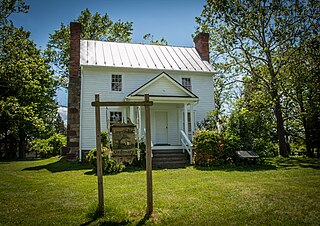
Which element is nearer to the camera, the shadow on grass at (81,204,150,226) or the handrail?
the shadow on grass at (81,204,150,226)

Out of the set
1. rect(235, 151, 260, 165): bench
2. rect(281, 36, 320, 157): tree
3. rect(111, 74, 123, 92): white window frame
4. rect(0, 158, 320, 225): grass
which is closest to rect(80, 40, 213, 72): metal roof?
rect(111, 74, 123, 92): white window frame

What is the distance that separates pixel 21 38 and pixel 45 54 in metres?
9.08

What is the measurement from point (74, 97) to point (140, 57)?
5567 mm

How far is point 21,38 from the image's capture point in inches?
813

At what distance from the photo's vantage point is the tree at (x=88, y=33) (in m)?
28.7

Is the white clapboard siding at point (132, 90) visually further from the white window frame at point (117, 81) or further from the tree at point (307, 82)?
the tree at point (307, 82)

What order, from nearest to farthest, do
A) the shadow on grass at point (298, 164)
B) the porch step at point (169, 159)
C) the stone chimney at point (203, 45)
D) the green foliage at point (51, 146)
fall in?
the shadow on grass at point (298, 164)
the porch step at point (169, 159)
the stone chimney at point (203, 45)
the green foliage at point (51, 146)

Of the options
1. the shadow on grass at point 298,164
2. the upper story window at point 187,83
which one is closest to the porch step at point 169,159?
the shadow on grass at point 298,164

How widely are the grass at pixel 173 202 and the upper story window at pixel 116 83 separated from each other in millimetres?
8792

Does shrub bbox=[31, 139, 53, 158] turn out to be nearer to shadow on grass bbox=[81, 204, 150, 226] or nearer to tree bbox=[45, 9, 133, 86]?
tree bbox=[45, 9, 133, 86]

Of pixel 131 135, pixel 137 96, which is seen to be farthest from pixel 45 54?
pixel 131 135

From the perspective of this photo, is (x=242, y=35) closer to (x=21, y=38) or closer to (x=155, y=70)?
(x=155, y=70)

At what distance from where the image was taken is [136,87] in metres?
17.0

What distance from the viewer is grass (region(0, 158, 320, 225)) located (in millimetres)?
4859
